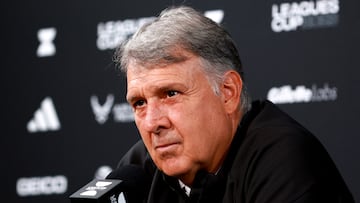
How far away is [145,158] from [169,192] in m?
0.26

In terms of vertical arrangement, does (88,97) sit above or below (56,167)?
above

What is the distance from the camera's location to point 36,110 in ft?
11.6

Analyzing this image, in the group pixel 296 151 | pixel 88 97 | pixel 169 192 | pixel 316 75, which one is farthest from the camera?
pixel 88 97

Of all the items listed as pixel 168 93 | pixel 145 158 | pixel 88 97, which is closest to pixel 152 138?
pixel 168 93

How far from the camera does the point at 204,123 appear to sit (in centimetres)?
194

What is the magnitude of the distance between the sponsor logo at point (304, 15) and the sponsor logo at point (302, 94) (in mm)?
251

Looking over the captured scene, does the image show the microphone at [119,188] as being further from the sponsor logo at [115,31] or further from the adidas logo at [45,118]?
the adidas logo at [45,118]

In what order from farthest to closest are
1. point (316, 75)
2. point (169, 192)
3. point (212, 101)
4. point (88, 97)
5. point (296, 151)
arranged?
point (88, 97), point (316, 75), point (169, 192), point (212, 101), point (296, 151)

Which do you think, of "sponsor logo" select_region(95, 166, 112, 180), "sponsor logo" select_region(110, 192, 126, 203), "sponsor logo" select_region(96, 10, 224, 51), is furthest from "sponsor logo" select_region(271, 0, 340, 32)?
"sponsor logo" select_region(110, 192, 126, 203)

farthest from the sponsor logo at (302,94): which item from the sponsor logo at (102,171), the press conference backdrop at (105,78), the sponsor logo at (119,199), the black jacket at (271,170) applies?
the sponsor logo at (119,199)

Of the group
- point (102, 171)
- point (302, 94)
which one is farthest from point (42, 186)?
point (302, 94)

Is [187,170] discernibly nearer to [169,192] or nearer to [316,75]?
[169,192]

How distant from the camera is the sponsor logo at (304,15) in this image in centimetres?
301

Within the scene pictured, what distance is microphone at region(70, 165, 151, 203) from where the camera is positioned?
1.74 meters
